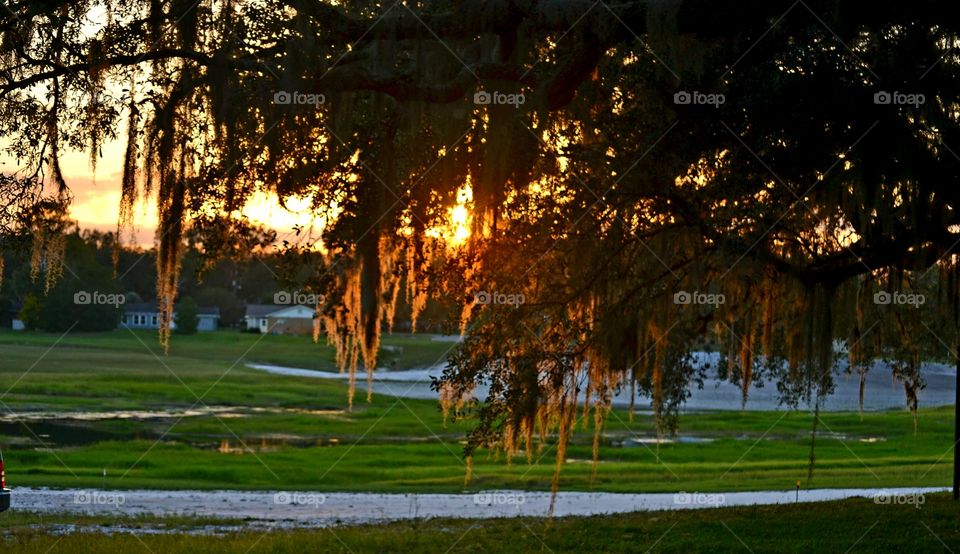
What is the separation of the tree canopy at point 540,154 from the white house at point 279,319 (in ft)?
287

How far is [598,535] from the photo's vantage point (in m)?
13.4

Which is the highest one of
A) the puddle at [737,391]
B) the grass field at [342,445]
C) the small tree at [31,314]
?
the small tree at [31,314]

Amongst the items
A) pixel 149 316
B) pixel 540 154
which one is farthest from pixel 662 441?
pixel 149 316

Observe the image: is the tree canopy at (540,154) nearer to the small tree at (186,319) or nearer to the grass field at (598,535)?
the grass field at (598,535)

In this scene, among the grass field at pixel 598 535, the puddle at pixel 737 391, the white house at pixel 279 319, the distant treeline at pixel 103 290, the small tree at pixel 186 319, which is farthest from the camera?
the white house at pixel 279 319

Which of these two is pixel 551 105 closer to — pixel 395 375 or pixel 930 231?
pixel 930 231

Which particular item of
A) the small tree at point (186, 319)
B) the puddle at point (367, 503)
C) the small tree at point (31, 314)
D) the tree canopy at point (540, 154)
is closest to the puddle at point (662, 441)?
the puddle at point (367, 503)

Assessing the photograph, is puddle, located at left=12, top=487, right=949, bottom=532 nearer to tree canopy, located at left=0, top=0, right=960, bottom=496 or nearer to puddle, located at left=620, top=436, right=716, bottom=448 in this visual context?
tree canopy, located at left=0, top=0, right=960, bottom=496

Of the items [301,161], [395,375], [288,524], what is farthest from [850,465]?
[395,375]

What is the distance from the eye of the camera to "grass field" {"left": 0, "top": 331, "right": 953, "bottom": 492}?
25.9m

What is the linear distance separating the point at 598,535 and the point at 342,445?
22.6 meters

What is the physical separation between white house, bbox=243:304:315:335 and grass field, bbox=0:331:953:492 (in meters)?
36.7

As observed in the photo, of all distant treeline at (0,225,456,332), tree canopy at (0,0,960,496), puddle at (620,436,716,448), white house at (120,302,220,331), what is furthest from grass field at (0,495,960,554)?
white house at (120,302,220,331)

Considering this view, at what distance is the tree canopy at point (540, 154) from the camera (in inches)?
387
